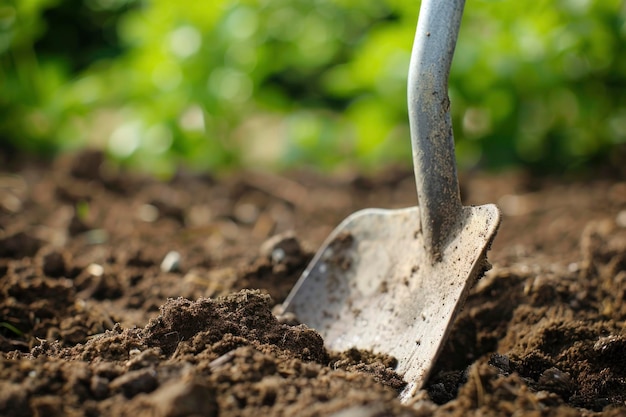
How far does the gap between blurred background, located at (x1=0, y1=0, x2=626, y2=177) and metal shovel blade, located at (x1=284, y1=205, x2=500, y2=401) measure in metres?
1.61

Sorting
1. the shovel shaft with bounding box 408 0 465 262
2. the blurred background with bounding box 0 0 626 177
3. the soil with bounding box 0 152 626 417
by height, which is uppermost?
the blurred background with bounding box 0 0 626 177

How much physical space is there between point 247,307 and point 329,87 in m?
2.68

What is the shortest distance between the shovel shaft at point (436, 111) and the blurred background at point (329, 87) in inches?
68.5

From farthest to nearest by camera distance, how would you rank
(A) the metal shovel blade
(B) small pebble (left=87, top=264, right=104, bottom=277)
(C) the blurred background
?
1. (C) the blurred background
2. (B) small pebble (left=87, top=264, right=104, bottom=277)
3. (A) the metal shovel blade

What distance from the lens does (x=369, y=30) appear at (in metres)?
4.76

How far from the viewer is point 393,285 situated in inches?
71.1

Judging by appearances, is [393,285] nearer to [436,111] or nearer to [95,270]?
[436,111]

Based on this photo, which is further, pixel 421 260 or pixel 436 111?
pixel 421 260

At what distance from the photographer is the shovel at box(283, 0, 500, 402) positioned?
154cm

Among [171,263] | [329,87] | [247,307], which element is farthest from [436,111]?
[329,87]

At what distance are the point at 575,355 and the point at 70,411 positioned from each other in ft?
3.46

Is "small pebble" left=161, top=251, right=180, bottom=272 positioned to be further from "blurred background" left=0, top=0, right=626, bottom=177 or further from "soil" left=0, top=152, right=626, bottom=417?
"blurred background" left=0, top=0, right=626, bottom=177

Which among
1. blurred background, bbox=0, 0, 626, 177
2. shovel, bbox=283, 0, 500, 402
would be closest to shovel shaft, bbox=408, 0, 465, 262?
shovel, bbox=283, 0, 500, 402

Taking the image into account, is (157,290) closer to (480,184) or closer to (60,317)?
(60,317)
